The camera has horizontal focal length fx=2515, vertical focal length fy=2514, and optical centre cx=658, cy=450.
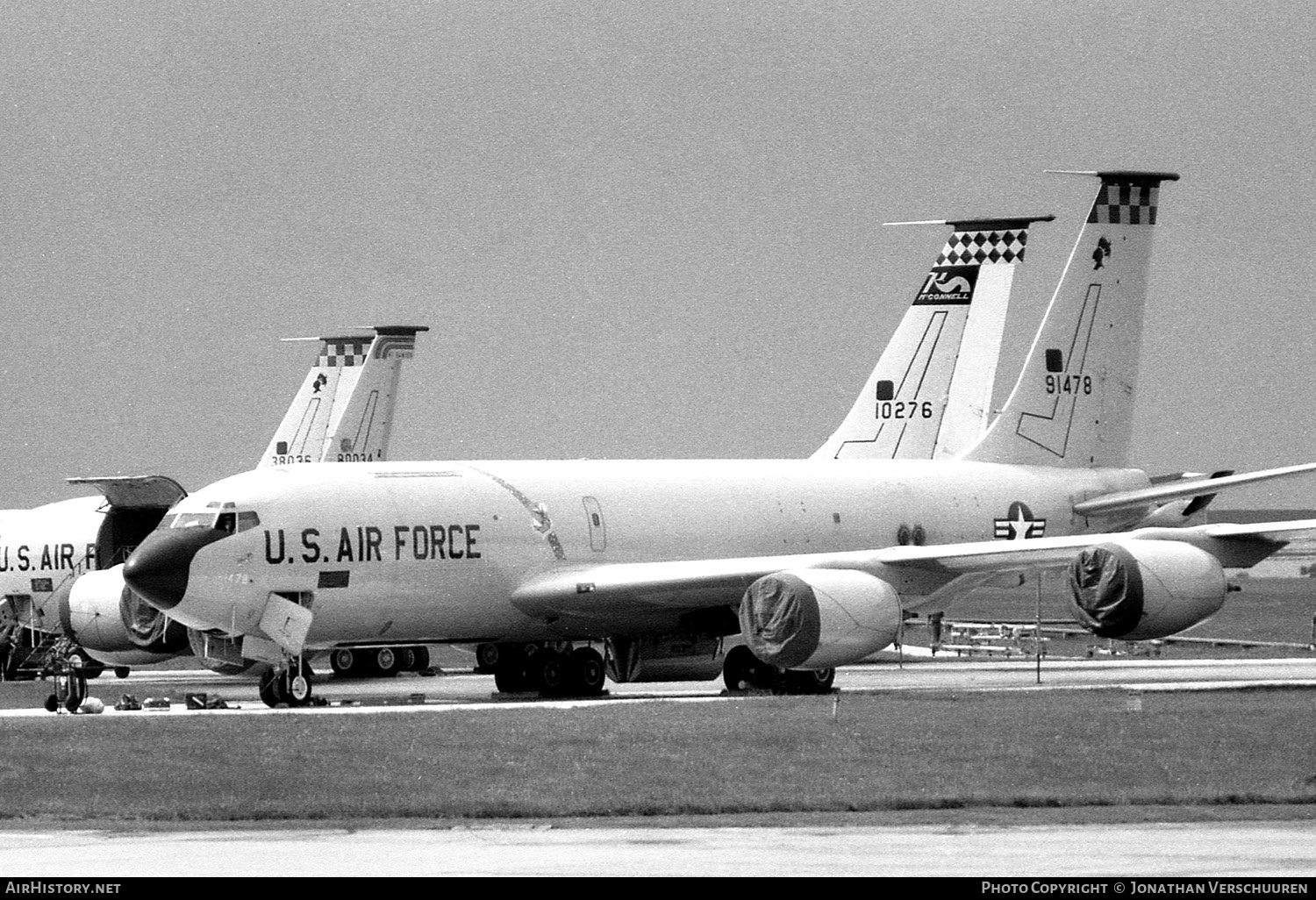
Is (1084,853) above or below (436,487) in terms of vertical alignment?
below

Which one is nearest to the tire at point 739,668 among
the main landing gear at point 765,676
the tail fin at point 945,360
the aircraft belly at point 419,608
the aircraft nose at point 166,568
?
the main landing gear at point 765,676

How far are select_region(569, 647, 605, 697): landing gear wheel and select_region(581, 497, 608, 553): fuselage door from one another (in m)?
1.79

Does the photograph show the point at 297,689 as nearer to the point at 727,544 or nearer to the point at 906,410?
the point at 727,544

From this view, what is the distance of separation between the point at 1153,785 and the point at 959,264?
1212 inches

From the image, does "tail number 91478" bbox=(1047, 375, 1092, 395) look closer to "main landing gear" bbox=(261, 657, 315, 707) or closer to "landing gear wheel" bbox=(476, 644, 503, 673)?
"landing gear wheel" bbox=(476, 644, 503, 673)

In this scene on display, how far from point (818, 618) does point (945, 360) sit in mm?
16487

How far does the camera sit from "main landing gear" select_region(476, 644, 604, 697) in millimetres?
40969

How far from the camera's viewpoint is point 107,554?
50.2m

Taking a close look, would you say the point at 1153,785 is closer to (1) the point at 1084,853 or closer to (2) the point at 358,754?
(1) the point at 1084,853

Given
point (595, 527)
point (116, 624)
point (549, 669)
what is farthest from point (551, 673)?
point (116, 624)

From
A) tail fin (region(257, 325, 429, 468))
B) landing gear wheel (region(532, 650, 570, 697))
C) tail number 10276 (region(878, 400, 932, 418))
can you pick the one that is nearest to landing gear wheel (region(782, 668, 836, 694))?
landing gear wheel (region(532, 650, 570, 697))

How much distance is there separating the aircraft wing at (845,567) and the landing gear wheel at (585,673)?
756mm

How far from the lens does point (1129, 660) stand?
165 ft
